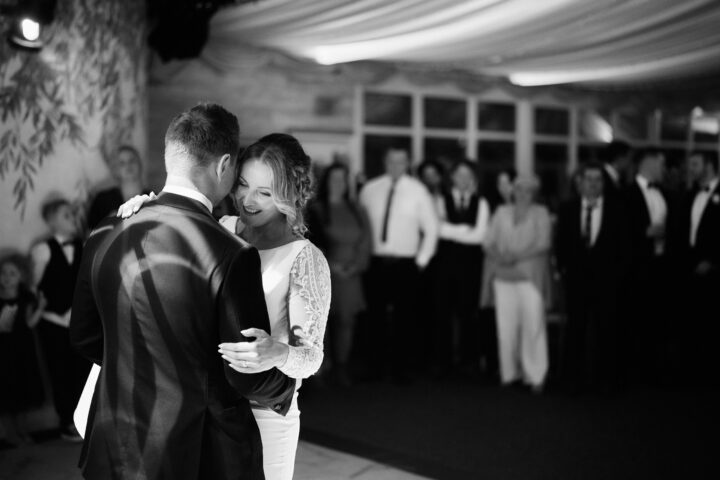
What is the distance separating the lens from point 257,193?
1.92 m

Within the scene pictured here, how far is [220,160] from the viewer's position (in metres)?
1.68

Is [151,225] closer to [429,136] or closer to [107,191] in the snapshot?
[107,191]

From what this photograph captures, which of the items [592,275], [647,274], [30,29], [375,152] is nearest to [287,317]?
[30,29]

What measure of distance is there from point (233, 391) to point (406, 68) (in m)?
6.67

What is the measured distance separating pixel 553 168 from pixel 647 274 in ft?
14.0

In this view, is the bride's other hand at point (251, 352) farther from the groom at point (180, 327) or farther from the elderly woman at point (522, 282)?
the elderly woman at point (522, 282)

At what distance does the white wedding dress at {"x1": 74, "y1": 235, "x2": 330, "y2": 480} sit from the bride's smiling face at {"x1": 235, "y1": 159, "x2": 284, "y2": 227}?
0.09m

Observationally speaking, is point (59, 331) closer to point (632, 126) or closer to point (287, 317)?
point (287, 317)

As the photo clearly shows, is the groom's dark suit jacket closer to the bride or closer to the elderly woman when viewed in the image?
the bride

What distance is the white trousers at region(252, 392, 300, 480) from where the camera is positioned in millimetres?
1883

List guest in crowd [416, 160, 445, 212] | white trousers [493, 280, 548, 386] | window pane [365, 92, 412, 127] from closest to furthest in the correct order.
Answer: white trousers [493, 280, 548, 386] < guest in crowd [416, 160, 445, 212] < window pane [365, 92, 412, 127]

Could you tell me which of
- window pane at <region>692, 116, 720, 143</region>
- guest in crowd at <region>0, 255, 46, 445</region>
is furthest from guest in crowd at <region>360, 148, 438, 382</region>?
window pane at <region>692, 116, 720, 143</region>

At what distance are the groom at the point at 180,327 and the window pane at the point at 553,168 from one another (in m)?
8.42

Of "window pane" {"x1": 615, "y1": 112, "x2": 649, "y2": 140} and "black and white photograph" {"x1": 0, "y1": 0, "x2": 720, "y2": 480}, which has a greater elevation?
"window pane" {"x1": 615, "y1": 112, "x2": 649, "y2": 140}
